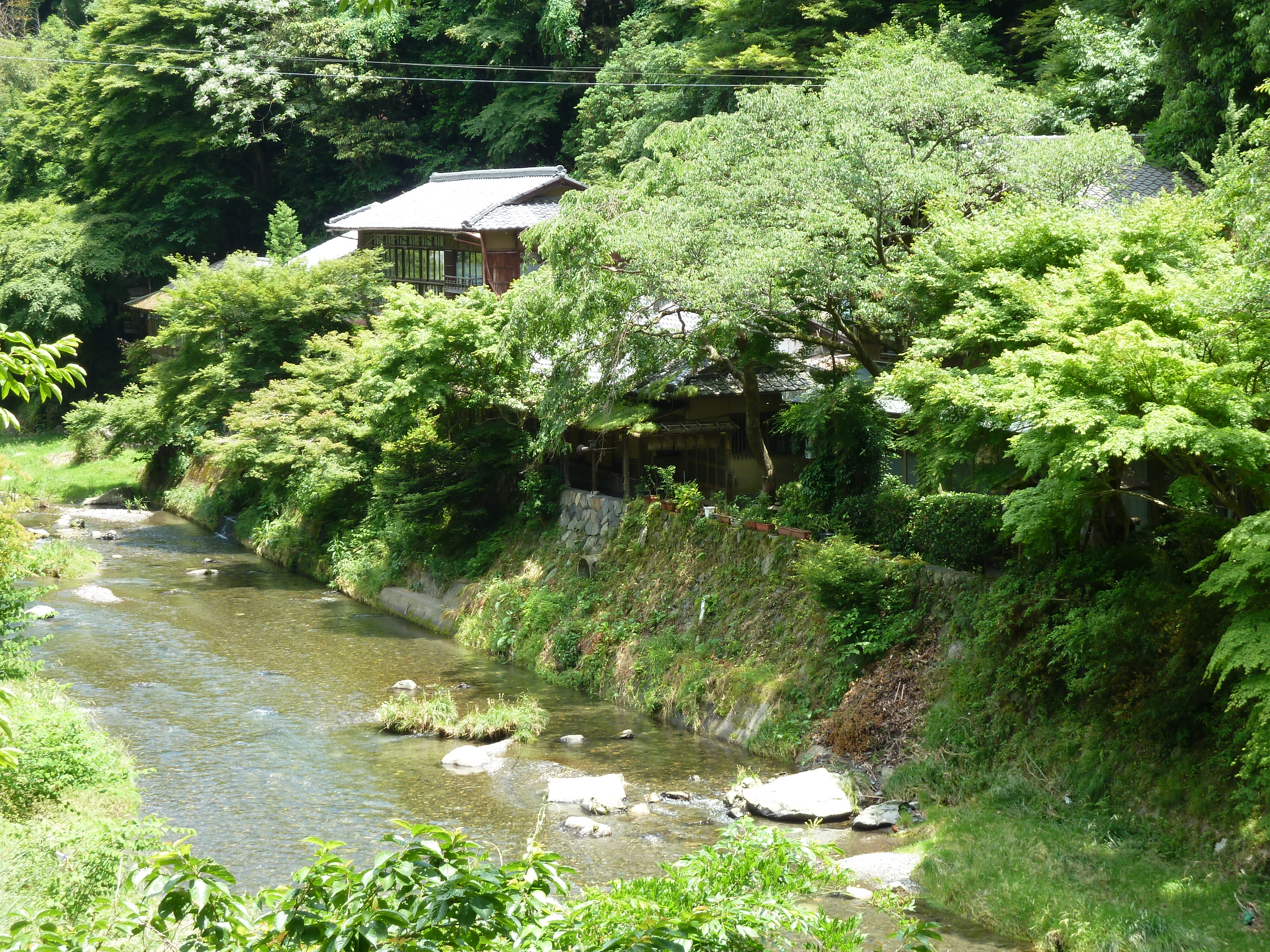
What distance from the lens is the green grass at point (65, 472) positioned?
4116 centimetres

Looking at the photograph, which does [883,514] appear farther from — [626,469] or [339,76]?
[339,76]

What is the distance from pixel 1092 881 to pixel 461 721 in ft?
36.3

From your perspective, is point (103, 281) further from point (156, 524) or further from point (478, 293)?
point (478, 293)

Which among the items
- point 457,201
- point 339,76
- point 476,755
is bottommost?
point 476,755

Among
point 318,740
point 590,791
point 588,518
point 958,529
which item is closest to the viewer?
point 590,791

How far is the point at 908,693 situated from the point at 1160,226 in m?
7.47

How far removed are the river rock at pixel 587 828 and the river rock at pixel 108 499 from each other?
31.6 m

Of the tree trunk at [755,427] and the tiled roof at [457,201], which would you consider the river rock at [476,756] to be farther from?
the tiled roof at [457,201]

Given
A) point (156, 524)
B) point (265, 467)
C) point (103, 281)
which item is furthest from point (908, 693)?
point (103, 281)

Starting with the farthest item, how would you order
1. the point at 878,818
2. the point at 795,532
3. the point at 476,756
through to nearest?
1. the point at 795,532
2. the point at 476,756
3. the point at 878,818

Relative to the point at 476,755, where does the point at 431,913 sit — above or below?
above

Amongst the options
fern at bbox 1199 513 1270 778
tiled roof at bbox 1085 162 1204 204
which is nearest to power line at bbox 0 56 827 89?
tiled roof at bbox 1085 162 1204 204

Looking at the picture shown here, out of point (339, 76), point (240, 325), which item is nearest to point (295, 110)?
point (339, 76)

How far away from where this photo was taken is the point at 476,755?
1803 centimetres
